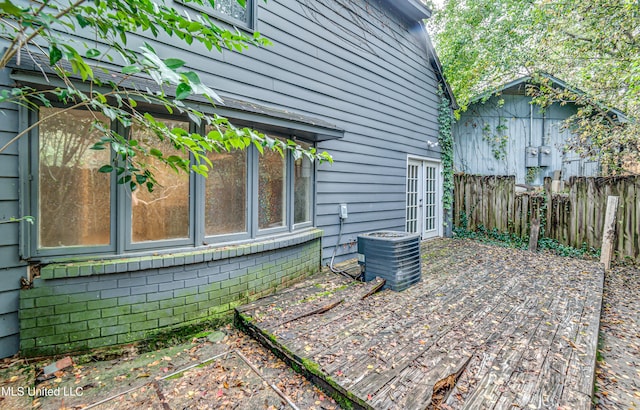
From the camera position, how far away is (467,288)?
159 inches

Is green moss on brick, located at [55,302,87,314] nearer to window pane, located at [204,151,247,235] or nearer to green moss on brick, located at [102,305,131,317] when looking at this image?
green moss on brick, located at [102,305,131,317]

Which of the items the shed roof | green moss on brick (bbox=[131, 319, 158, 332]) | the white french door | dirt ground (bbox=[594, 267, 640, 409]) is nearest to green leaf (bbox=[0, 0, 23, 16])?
green moss on brick (bbox=[131, 319, 158, 332])

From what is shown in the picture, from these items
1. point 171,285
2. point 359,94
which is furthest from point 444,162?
point 171,285

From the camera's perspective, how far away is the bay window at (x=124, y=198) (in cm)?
237

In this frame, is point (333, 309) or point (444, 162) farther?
point (444, 162)

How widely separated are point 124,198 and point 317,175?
2.57 m

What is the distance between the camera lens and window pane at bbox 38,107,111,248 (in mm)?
2373

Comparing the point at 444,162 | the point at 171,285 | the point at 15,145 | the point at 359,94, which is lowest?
the point at 171,285

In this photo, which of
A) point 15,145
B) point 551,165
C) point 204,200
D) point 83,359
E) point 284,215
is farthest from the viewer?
point 551,165

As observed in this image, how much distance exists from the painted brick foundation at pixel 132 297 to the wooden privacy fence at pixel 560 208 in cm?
621

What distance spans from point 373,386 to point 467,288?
2.64m

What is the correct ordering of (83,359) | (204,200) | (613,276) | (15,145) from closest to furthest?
(15,145) → (83,359) → (204,200) → (613,276)

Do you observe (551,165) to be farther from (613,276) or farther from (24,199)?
(24,199)

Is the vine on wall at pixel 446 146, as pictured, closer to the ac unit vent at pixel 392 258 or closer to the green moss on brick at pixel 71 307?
the ac unit vent at pixel 392 258
